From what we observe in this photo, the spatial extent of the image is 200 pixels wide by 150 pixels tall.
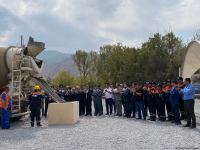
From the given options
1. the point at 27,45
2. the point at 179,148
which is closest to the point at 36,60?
the point at 27,45

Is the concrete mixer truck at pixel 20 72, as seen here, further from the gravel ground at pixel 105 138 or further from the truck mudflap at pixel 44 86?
the gravel ground at pixel 105 138

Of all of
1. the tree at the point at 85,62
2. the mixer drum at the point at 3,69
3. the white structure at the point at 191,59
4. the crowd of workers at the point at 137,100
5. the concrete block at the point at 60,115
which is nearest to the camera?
the crowd of workers at the point at 137,100

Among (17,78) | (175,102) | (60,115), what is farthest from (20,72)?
(175,102)

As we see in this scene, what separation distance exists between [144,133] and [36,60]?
26.1 feet

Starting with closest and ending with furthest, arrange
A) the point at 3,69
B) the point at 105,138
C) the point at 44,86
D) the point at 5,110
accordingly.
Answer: the point at 105,138
the point at 5,110
the point at 3,69
the point at 44,86

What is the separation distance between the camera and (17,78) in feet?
58.0

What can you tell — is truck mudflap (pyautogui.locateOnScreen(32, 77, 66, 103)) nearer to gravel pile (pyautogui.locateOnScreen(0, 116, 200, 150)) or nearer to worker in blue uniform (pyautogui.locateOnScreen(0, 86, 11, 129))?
worker in blue uniform (pyautogui.locateOnScreen(0, 86, 11, 129))

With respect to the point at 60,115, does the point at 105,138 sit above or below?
below

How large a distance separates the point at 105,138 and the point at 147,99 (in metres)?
6.02

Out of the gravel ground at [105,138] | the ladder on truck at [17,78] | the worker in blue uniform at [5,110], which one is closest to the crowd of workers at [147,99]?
the gravel ground at [105,138]

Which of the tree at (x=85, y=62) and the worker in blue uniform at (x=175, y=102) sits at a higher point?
the tree at (x=85, y=62)

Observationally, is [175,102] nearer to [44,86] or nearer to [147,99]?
[147,99]

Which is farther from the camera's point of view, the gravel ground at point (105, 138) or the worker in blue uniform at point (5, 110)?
the worker in blue uniform at point (5, 110)

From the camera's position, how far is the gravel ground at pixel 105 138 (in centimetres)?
1047
